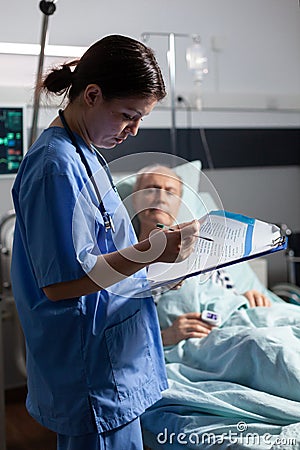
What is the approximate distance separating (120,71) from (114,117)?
0.32 ft

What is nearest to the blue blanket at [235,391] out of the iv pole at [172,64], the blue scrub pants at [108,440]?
the blue scrub pants at [108,440]

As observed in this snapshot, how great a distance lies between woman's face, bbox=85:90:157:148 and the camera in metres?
1.38

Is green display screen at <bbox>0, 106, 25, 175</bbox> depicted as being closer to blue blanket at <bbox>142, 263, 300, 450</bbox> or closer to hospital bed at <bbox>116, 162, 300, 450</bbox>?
hospital bed at <bbox>116, 162, 300, 450</bbox>

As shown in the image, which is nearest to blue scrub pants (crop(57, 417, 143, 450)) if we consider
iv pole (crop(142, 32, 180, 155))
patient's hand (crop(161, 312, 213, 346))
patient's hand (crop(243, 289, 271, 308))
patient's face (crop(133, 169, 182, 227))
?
patient's face (crop(133, 169, 182, 227))

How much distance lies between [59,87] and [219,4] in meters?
2.05

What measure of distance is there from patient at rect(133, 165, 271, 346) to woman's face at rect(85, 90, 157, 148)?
240 mm

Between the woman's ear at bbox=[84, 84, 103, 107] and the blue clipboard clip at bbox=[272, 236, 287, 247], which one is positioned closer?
the woman's ear at bbox=[84, 84, 103, 107]

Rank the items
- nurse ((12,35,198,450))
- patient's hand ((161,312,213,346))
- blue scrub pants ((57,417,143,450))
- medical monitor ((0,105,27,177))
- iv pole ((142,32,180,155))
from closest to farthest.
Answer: nurse ((12,35,198,450))
blue scrub pants ((57,417,143,450))
patient's hand ((161,312,213,346))
medical monitor ((0,105,27,177))
iv pole ((142,32,180,155))

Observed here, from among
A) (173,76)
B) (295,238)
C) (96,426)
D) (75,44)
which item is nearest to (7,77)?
(75,44)

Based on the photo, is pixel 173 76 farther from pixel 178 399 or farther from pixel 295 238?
pixel 178 399

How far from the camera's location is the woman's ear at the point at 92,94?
1.37 meters

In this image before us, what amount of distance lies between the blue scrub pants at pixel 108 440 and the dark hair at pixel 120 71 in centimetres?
72

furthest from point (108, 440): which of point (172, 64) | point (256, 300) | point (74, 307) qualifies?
point (172, 64)

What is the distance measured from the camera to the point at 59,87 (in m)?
1.49
